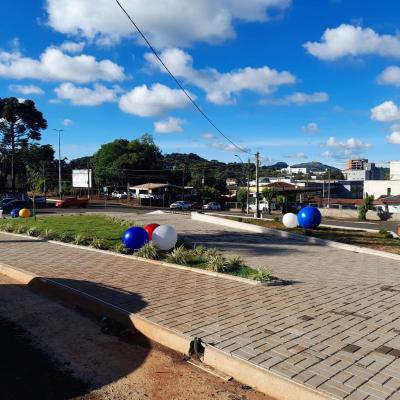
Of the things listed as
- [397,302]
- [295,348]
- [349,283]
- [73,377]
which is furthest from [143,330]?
[349,283]

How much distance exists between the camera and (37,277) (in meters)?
8.35

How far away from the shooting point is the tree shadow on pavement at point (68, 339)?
14.3ft

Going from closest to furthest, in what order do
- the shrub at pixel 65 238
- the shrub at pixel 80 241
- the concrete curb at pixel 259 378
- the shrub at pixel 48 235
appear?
the concrete curb at pixel 259 378, the shrub at pixel 80 241, the shrub at pixel 65 238, the shrub at pixel 48 235

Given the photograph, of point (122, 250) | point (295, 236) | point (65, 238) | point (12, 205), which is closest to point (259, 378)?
point (122, 250)

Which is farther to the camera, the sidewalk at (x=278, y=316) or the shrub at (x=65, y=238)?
the shrub at (x=65, y=238)

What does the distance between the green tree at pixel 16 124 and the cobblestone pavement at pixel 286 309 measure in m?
62.1

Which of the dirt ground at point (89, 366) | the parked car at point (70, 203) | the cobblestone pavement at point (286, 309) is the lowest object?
the parked car at point (70, 203)

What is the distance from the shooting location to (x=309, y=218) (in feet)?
68.1

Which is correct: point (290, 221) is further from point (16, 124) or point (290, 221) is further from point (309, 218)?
point (16, 124)

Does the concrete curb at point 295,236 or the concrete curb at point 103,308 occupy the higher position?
the concrete curb at point 103,308

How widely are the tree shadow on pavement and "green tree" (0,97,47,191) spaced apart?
66.3 m

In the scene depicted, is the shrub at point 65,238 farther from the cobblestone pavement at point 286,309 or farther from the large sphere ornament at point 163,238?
the large sphere ornament at point 163,238

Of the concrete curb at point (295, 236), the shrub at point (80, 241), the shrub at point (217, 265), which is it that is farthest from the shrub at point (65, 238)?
the concrete curb at point (295, 236)

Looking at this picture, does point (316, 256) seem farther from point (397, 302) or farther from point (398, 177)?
point (398, 177)
